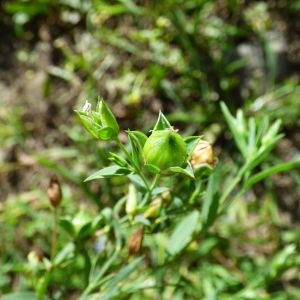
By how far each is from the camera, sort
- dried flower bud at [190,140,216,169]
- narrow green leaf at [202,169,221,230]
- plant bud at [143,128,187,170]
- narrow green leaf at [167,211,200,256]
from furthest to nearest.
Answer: narrow green leaf at [167,211,200,256] → narrow green leaf at [202,169,221,230] → dried flower bud at [190,140,216,169] → plant bud at [143,128,187,170]

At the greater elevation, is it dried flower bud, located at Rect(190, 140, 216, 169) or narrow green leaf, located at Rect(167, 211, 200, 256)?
dried flower bud, located at Rect(190, 140, 216, 169)

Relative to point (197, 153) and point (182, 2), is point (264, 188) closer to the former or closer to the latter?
point (182, 2)

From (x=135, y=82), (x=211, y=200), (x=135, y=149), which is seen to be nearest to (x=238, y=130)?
(x=211, y=200)

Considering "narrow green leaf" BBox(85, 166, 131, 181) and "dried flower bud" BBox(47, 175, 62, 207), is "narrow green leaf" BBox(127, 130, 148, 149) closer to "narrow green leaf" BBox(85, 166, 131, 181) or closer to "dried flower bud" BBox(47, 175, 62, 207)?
"narrow green leaf" BBox(85, 166, 131, 181)

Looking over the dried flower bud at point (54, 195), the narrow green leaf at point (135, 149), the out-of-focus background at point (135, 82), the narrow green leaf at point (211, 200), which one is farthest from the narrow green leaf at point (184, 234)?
the out-of-focus background at point (135, 82)

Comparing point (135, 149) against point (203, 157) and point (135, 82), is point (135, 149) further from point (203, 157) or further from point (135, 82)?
point (135, 82)

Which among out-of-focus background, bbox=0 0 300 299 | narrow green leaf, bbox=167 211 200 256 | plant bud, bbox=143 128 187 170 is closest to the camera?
plant bud, bbox=143 128 187 170

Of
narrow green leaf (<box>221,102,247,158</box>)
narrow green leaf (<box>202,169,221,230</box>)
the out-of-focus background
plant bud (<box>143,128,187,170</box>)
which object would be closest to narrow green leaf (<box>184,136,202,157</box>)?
plant bud (<box>143,128,187,170</box>)
